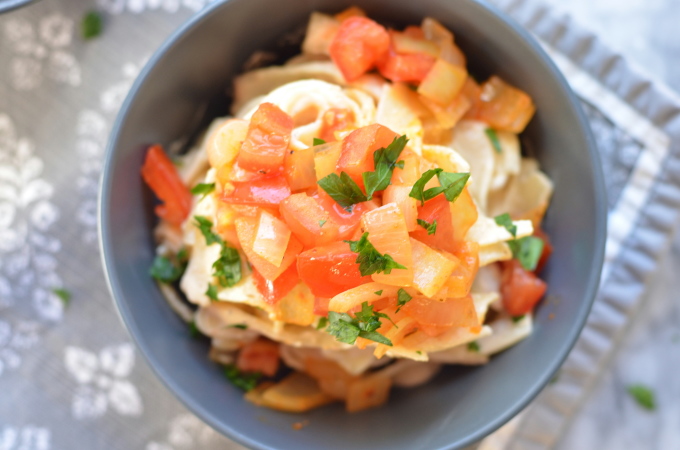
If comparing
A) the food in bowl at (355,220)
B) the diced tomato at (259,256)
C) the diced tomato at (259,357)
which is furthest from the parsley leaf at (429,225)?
the diced tomato at (259,357)

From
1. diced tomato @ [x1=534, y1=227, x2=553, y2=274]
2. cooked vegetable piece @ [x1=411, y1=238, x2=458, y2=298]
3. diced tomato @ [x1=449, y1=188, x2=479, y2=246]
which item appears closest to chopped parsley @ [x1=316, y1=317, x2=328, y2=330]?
cooked vegetable piece @ [x1=411, y1=238, x2=458, y2=298]

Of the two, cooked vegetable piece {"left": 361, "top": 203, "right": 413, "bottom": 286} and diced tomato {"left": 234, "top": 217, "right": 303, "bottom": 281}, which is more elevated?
cooked vegetable piece {"left": 361, "top": 203, "right": 413, "bottom": 286}

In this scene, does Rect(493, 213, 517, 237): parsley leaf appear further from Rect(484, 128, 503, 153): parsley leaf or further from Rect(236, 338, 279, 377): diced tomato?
Rect(236, 338, 279, 377): diced tomato

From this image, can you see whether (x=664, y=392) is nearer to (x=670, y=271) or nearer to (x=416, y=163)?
(x=670, y=271)

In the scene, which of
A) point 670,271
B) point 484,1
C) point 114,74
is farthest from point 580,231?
point 114,74

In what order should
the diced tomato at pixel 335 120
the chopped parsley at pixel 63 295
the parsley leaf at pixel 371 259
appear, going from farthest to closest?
the chopped parsley at pixel 63 295
the diced tomato at pixel 335 120
the parsley leaf at pixel 371 259

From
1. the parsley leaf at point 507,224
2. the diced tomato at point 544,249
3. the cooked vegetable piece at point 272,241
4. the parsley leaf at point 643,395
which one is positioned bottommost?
the parsley leaf at point 643,395

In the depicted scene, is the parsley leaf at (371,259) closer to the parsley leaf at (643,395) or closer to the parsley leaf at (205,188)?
the parsley leaf at (205,188)
